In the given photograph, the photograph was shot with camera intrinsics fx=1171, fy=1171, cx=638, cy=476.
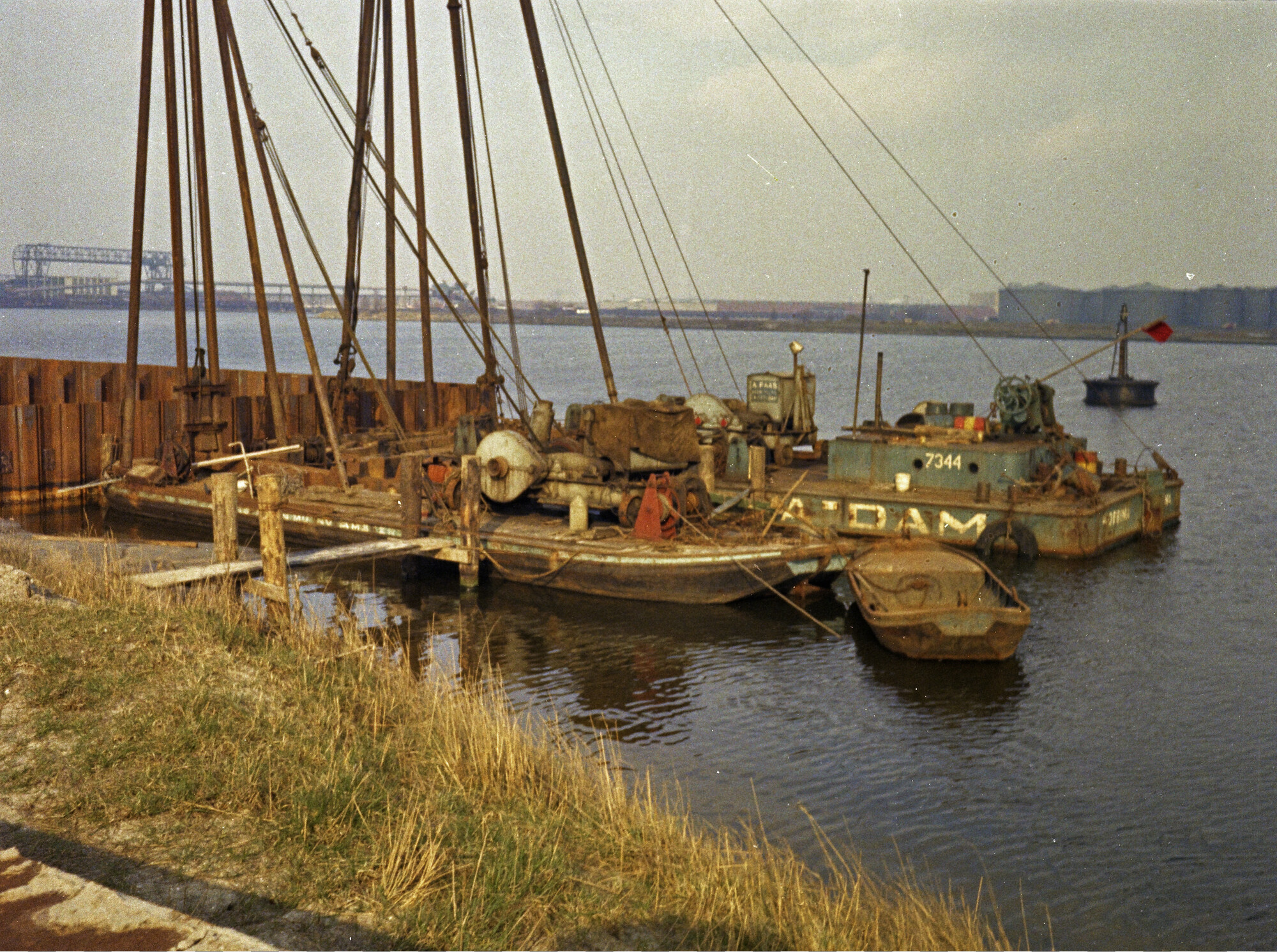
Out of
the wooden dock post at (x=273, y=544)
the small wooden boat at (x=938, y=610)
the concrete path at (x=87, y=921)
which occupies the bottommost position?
the small wooden boat at (x=938, y=610)

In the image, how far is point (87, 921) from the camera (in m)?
6.70

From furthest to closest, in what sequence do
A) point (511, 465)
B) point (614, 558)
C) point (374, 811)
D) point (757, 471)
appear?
1. point (757, 471)
2. point (511, 465)
3. point (614, 558)
4. point (374, 811)

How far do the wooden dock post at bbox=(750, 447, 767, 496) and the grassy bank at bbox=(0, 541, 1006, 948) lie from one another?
53.1ft

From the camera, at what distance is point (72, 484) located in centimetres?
3266

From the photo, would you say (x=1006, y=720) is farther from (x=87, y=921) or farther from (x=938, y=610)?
(x=87, y=921)

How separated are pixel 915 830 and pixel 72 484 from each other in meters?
27.4

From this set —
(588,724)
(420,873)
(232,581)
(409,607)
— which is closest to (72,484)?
(409,607)

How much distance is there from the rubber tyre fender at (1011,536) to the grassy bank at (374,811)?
15358 millimetres

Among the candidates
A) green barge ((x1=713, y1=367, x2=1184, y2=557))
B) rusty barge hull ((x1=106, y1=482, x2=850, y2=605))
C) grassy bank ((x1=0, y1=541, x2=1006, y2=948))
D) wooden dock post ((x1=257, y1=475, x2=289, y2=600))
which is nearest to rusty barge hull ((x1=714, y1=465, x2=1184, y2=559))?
green barge ((x1=713, y1=367, x2=1184, y2=557))

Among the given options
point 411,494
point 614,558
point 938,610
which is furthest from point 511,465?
point 938,610

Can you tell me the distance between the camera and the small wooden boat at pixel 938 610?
61.8 feet

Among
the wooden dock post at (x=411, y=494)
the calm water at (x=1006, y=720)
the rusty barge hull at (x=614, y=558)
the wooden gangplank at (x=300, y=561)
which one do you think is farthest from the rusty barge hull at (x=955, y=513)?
the wooden gangplank at (x=300, y=561)

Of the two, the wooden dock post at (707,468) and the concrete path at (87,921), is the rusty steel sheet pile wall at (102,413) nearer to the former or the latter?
the wooden dock post at (707,468)

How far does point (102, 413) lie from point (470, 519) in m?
16.1
